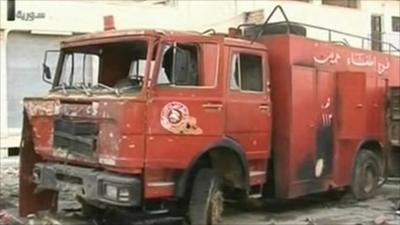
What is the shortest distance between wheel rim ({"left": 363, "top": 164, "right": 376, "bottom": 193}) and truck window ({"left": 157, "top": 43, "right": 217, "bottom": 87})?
4628 mm

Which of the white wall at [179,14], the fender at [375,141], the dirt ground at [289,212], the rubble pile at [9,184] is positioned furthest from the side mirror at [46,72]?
the white wall at [179,14]

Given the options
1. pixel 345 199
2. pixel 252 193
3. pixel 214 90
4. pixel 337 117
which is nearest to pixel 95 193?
pixel 214 90

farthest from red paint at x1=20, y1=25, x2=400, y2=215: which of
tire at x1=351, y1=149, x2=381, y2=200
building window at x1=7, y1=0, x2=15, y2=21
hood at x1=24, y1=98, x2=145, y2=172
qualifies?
building window at x1=7, y1=0, x2=15, y2=21

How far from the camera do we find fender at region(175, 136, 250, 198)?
8.32 metres

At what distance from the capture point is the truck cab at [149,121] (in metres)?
7.89

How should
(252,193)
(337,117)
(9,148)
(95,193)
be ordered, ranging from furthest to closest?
(9,148) → (337,117) → (252,193) → (95,193)

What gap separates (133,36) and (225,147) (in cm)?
182

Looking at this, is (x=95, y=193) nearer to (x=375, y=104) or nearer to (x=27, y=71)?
(x=375, y=104)

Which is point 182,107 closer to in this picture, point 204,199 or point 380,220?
point 204,199

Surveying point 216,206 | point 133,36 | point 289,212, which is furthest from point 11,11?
point 289,212

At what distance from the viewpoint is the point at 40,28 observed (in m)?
20.7

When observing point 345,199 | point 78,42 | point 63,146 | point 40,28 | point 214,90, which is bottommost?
point 345,199

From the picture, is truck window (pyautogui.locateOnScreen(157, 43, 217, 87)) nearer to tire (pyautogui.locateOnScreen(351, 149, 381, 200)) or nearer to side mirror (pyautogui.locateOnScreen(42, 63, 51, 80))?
side mirror (pyautogui.locateOnScreen(42, 63, 51, 80))

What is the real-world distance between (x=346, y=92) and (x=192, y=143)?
3857 millimetres
